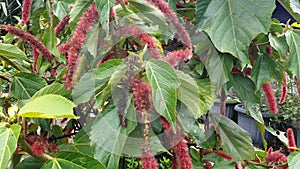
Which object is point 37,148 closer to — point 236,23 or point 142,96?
point 142,96

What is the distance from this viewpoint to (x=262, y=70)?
0.57 metres

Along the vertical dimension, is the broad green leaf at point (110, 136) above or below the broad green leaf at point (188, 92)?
below

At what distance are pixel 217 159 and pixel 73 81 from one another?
359 mm

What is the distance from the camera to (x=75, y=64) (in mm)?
383

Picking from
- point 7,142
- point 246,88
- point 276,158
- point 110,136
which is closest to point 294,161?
point 276,158

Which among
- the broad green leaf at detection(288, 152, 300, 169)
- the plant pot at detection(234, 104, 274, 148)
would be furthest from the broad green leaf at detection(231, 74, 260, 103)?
the plant pot at detection(234, 104, 274, 148)

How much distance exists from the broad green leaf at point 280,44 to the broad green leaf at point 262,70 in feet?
0.09

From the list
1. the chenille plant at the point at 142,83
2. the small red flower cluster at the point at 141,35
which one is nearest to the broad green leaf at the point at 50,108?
the chenille plant at the point at 142,83

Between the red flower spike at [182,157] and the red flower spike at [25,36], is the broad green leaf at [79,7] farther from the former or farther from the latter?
the red flower spike at [182,157]

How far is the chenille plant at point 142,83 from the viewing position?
0.37 meters

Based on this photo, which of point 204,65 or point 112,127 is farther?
point 204,65

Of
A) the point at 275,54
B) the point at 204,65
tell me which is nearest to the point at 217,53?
the point at 204,65

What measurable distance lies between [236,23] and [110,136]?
238 mm

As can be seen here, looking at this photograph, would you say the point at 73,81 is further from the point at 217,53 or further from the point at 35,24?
the point at 35,24
